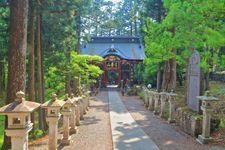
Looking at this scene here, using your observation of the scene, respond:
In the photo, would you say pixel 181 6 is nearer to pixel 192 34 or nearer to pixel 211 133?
pixel 192 34

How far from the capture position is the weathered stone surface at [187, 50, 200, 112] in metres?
12.9

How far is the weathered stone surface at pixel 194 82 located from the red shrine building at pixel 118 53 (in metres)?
23.9

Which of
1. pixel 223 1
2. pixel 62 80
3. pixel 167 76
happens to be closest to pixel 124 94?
pixel 167 76

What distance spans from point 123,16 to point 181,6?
169ft

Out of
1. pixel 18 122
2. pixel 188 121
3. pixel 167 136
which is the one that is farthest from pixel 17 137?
pixel 188 121

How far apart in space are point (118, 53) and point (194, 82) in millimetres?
26432

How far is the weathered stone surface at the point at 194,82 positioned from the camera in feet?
42.4

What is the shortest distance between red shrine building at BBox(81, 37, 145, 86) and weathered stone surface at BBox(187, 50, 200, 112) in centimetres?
2388

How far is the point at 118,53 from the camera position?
130ft

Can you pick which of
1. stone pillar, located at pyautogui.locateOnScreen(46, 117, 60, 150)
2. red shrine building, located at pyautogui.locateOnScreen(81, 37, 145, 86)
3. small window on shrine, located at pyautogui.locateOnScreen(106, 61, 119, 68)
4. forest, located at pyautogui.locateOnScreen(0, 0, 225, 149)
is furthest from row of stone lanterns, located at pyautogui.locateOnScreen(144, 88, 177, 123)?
small window on shrine, located at pyautogui.locateOnScreen(106, 61, 119, 68)

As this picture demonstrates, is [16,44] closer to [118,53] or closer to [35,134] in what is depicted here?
[35,134]

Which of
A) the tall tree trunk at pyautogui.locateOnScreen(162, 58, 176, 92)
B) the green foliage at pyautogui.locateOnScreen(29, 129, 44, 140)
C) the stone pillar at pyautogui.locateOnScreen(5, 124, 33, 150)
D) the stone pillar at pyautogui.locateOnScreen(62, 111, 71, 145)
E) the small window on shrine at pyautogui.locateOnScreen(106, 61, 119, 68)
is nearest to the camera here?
the stone pillar at pyautogui.locateOnScreen(5, 124, 33, 150)

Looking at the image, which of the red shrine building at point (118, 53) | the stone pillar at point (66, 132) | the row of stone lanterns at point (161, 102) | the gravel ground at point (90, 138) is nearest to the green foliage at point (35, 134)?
the gravel ground at point (90, 138)

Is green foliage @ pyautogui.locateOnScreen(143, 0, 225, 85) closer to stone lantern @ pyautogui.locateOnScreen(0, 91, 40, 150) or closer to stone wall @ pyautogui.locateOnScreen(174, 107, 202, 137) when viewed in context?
stone wall @ pyautogui.locateOnScreen(174, 107, 202, 137)
